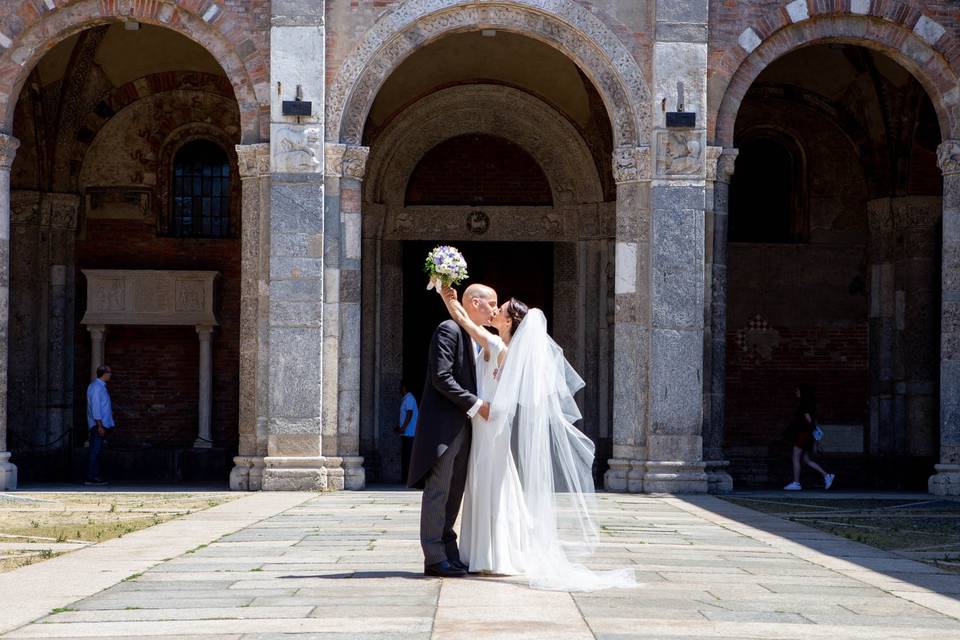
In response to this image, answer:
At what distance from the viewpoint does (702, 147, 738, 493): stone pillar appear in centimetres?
1522

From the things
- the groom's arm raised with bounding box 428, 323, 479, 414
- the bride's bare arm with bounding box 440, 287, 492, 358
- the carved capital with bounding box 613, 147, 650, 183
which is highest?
the carved capital with bounding box 613, 147, 650, 183

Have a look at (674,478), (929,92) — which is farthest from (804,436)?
(929,92)

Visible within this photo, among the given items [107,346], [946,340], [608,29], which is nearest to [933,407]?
[946,340]

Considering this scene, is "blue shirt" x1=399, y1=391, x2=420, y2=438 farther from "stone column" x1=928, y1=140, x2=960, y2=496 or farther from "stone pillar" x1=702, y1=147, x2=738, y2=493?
"stone column" x1=928, y1=140, x2=960, y2=496

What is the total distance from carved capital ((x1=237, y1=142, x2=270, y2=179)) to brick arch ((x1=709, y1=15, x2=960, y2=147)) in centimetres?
477

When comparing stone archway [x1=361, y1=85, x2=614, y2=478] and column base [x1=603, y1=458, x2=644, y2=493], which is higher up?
stone archway [x1=361, y1=85, x2=614, y2=478]

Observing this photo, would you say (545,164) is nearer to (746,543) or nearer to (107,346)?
(107,346)

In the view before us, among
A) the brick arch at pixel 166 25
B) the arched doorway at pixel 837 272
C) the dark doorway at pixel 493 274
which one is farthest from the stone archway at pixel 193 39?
the arched doorway at pixel 837 272

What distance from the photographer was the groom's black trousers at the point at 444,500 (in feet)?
25.1

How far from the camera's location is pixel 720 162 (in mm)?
15367

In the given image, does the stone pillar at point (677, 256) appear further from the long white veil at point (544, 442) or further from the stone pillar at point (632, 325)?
the long white veil at point (544, 442)

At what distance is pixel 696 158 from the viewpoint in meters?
15.1

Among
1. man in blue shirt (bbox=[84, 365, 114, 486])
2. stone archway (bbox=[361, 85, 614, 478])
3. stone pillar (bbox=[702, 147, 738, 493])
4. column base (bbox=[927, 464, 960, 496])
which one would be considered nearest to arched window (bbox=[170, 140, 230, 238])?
stone archway (bbox=[361, 85, 614, 478])

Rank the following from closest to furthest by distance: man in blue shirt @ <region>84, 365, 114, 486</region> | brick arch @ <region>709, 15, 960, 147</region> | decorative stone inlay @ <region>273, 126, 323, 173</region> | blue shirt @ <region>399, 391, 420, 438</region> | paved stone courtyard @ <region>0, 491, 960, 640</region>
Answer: paved stone courtyard @ <region>0, 491, 960, 640</region> < decorative stone inlay @ <region>273, 126, 323, 173</region> < brick arch @ <region>709, 15, 960, 147</region> < man in blue shirt @ <region>84, 365, 114, 486</region> < blue shirt @ <region>399, 391, 420, 438</region>
